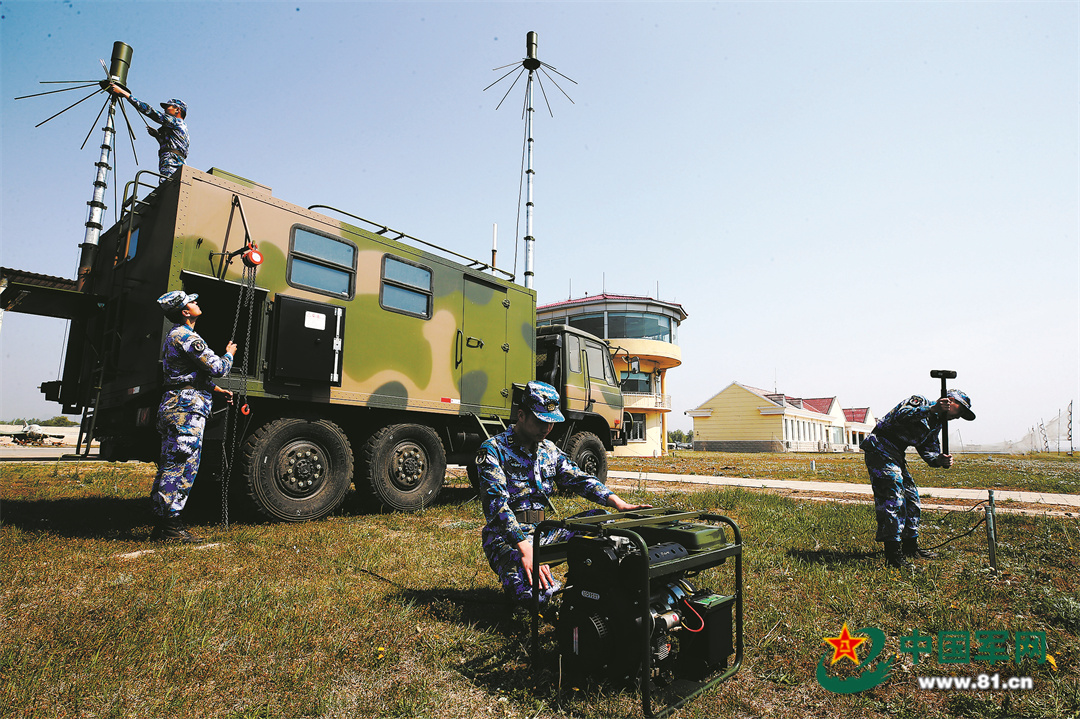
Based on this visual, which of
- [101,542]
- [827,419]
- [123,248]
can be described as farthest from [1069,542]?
[827,419]

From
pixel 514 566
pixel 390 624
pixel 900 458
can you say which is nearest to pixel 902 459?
pixel 900 458

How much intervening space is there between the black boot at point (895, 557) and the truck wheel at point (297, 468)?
18.3ft

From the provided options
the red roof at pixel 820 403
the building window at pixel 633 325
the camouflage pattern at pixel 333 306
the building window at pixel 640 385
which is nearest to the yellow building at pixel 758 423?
the red roof at pixel 820 403

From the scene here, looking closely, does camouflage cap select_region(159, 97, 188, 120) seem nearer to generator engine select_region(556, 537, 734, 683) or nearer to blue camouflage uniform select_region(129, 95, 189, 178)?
blue camouflage uniform select_region(129, 95, 189, 178)

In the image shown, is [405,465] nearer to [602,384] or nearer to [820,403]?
[602,384]

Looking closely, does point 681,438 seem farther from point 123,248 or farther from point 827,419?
point 123,248

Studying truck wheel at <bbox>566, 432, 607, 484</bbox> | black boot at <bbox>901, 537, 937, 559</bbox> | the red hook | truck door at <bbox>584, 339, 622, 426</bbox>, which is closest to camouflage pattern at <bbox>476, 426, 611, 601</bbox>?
black boot at <bbox>901, 537, 937, 559</bbox>

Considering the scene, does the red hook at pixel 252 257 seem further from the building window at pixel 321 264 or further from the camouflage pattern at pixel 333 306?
the building window at pixel 321 264

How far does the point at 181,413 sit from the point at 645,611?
474cm

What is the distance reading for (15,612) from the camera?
10.8 feet

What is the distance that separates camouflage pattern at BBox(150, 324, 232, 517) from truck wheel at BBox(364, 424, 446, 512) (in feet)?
6.80

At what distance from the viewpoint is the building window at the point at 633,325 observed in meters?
33.5

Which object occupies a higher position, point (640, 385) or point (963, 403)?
point (640, 385)

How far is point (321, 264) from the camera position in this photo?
6.85 m
